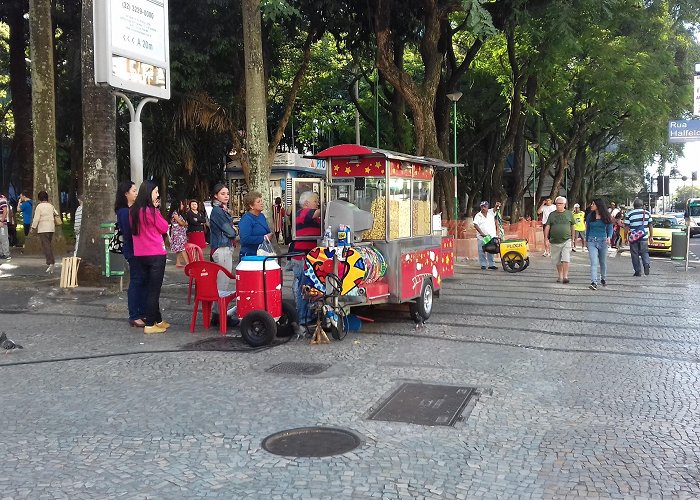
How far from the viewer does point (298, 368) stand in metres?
6.71

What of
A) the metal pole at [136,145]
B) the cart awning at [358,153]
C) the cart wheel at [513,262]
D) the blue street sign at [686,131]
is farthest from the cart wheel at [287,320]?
the blue street sign at [686,131]

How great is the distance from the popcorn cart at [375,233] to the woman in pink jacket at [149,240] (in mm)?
1782

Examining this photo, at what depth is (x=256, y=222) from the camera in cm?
838

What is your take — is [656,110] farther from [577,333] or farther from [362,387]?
[362,387]

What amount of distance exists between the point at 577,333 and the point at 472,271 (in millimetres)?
8204

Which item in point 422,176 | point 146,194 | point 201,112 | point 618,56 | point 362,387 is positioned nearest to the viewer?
point 362,387

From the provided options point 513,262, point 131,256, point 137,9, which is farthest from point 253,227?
point 513,262

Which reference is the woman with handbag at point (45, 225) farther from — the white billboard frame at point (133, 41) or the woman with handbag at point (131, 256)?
the woman with handbag at point (131, 256)

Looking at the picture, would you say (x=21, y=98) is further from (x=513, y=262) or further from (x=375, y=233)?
(x=375, y=233)

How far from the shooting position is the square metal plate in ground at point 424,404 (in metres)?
5.18

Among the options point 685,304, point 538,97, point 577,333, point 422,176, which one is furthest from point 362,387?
point 538,97

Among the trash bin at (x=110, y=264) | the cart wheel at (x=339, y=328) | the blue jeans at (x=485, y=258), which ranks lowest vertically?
the cart wheel at (x=339, y=328)

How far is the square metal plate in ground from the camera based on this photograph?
518cm

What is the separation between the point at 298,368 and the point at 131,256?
9.57 feet
